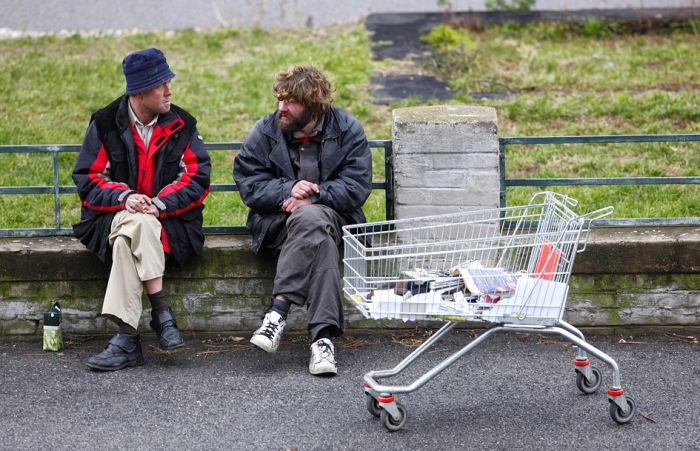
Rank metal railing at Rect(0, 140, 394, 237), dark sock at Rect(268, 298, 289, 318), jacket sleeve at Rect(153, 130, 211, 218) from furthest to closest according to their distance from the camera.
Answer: metal railing at Rect(0, 140, 394, 237) < jacket sleeve at Rect(153, 130, 211, 218) < dark sock at Rect(268, 298, 289, 318)

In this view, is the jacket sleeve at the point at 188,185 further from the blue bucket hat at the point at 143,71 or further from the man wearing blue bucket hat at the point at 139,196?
the blue bucket hat at the point at 143,71

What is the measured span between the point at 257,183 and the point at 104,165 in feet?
2.67

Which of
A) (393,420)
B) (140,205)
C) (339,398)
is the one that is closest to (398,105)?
(140,205)

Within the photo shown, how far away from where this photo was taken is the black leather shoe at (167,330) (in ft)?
18.5

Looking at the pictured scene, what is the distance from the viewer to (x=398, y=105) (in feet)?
31.8

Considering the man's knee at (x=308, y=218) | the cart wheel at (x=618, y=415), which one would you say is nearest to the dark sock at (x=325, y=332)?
the man's knee at (x=308, y=218)

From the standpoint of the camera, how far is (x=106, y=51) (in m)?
11.9

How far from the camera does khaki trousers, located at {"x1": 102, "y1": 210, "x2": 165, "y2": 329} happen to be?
554cm

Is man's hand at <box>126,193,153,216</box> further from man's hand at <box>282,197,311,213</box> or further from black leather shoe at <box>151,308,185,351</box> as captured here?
man's hand at <box>282,197,311,213</box>

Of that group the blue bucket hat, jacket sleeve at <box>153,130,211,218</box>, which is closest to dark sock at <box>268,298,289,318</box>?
jacket sleeve at <box>153,130,211,218</box>

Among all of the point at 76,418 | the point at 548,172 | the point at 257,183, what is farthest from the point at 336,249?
the point at 548,172

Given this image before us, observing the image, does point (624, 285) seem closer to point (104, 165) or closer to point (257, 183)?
point (257, 183)

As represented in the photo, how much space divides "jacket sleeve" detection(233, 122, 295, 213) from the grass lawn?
1.40 meters

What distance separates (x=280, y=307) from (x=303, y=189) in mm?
630
